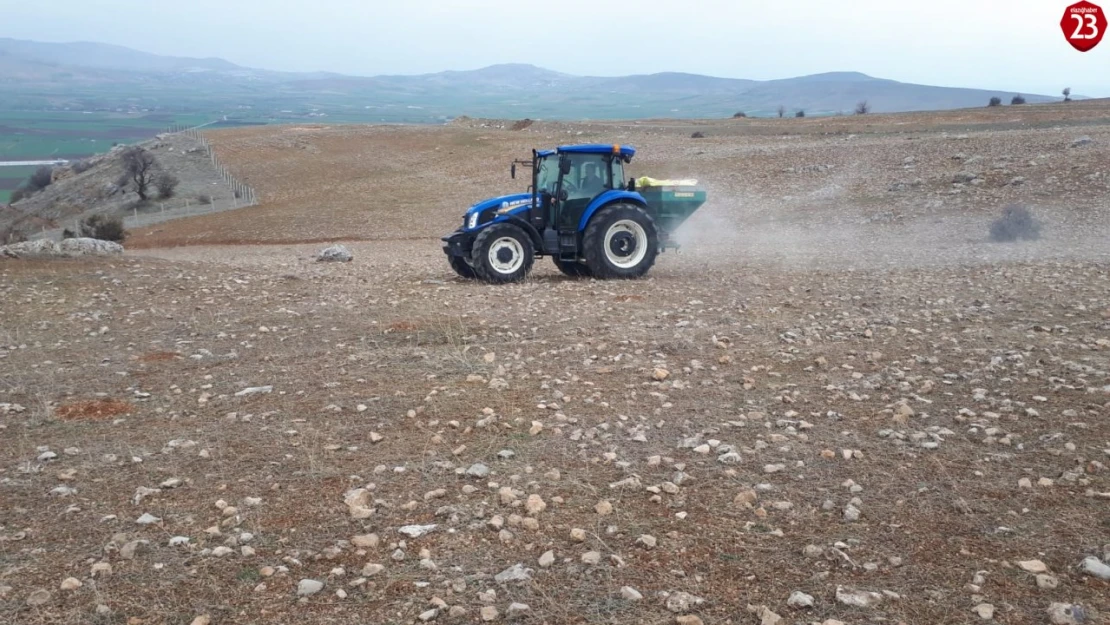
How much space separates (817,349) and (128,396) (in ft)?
21.3

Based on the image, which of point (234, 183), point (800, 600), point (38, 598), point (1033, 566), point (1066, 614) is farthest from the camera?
point (234, 183)

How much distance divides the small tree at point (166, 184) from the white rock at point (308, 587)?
3994 cm

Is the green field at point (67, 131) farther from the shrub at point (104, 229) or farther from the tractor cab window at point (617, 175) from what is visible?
the tractor cab window at point (617, 175)

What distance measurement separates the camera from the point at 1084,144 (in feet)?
84.1

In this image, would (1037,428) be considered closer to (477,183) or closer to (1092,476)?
(1092,476)

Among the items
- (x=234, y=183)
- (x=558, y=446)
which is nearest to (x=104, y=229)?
(x=234, y=183)

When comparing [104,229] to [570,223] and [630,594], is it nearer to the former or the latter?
[570,223]

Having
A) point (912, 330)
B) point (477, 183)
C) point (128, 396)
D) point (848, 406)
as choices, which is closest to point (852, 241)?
point (912, 330)

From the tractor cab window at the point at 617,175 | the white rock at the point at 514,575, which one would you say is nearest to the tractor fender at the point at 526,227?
the tractor cab window at the point at 617,175

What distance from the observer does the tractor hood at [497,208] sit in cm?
1423

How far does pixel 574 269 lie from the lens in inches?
596

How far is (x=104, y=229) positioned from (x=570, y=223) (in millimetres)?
20824

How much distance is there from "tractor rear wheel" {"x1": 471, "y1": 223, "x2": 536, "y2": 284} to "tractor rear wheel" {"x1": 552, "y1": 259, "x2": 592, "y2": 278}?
97cm

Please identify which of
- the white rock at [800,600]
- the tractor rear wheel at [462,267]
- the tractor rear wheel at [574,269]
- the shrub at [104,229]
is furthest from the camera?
the shrub at [104,229]
